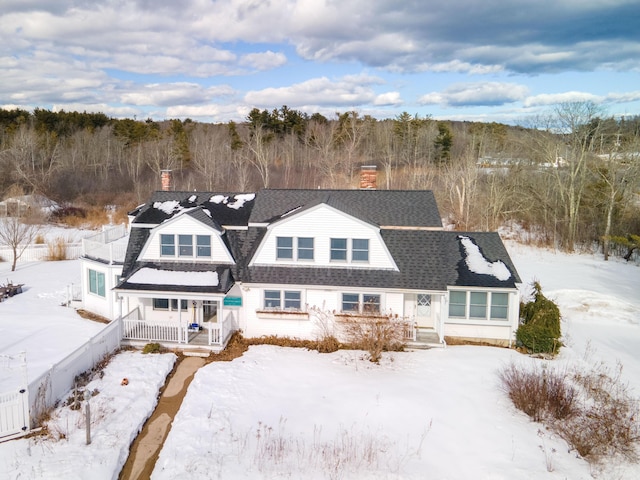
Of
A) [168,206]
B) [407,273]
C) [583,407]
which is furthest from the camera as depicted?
[168,206]

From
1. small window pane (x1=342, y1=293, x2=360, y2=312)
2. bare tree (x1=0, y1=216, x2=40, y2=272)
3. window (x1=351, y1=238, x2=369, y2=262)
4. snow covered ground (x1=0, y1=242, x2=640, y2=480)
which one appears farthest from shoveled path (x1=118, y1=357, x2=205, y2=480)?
bare tree (x1=0, y1=216, x2=40, y2=272)

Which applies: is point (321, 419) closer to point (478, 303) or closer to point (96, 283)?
point (478, 303)

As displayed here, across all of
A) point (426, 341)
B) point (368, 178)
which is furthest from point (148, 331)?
point (368, 178)

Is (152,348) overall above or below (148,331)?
below

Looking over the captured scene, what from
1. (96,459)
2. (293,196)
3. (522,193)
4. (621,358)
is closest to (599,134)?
(522,193)

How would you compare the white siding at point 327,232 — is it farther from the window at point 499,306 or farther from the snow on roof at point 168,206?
the snow on roof at point 168,206

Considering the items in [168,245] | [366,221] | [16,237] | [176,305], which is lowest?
[176,305]
